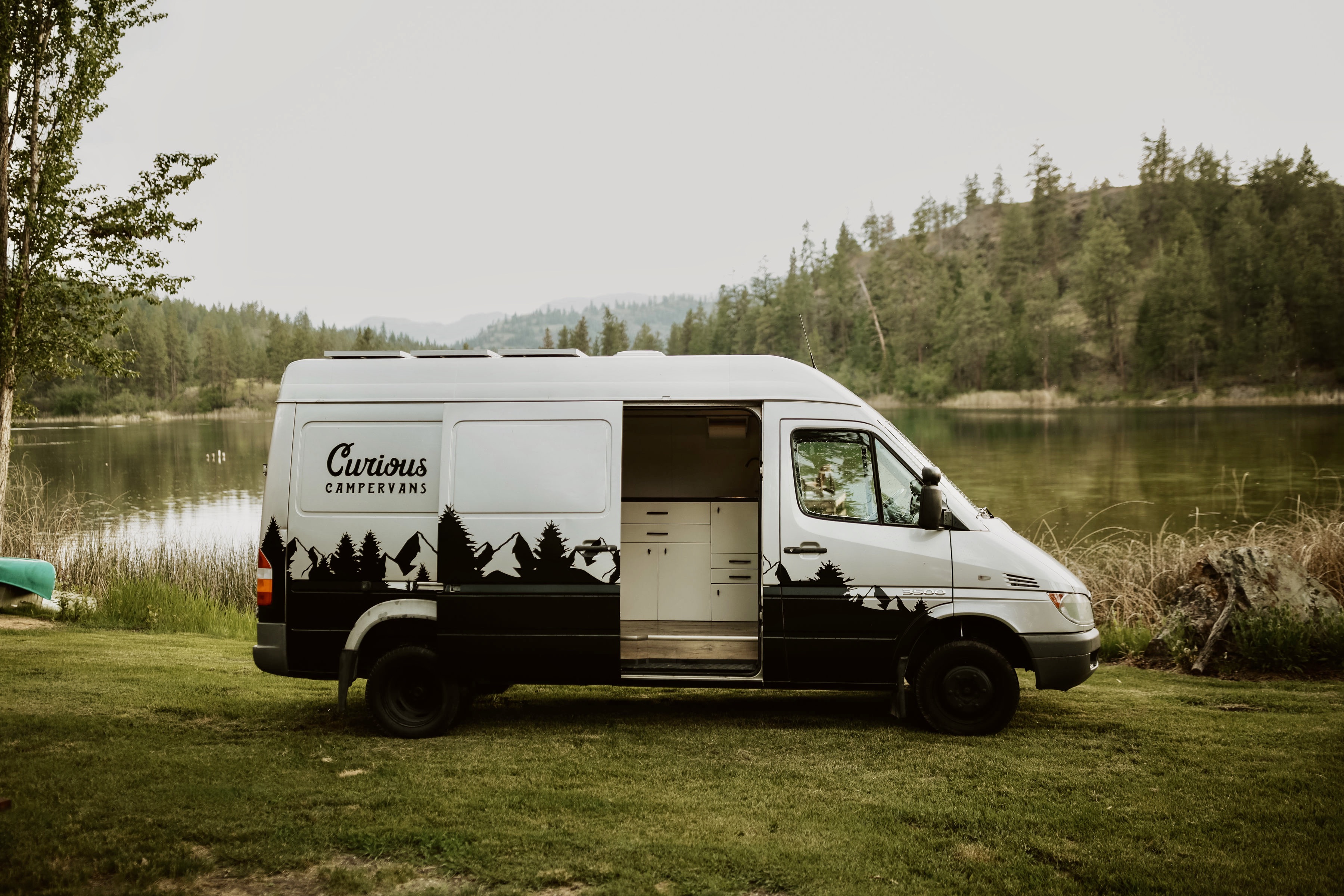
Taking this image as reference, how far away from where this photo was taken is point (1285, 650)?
310 inches

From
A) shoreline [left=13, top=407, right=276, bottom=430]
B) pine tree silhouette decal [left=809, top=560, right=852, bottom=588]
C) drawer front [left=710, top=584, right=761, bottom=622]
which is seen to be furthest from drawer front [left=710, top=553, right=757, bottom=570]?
shoreline [left=13, top=407, right=276, bottom=430]

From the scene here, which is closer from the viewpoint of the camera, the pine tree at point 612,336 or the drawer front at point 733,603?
the drawer front at point 733,603

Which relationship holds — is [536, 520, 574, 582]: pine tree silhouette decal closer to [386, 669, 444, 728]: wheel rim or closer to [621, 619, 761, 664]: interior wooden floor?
[621, 619, 761, 664]: interior wooden floor

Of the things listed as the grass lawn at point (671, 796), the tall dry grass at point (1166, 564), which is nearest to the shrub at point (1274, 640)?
the grass lawn at point (671, 796)

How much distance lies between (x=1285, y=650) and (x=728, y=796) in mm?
5572

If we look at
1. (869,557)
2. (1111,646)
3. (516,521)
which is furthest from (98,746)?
(1111,646)

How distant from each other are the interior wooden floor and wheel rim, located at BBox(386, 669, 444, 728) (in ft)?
4.10

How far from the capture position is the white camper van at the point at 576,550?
607 centimetres

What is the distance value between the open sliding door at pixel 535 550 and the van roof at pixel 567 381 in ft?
0.92

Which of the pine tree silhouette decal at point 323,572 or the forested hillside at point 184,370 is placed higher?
the forested hillside at point 184,370

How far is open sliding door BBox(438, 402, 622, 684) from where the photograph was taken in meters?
6.09

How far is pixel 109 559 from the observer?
565 inches

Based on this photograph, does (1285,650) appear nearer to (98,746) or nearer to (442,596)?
(442,596)

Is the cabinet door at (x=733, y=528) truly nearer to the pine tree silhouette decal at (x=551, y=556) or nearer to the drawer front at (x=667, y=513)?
the drawer front at (x=667, y=513)
